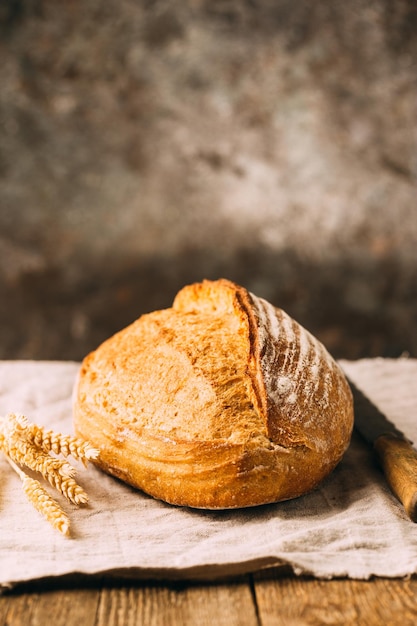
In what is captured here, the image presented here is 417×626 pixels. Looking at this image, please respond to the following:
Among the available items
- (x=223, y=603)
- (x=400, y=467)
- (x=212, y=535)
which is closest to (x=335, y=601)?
(x=223, y=603)

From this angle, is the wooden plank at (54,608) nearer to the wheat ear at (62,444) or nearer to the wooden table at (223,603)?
the wooden table at (223,603)

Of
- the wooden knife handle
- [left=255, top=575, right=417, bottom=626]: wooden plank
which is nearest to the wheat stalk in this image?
[left=255, top=575, right=417, bottom=626]: wooden plank

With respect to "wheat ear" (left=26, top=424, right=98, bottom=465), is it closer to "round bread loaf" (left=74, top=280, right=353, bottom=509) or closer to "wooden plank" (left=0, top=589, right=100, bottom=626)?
"round bread loaf" (left=74, top=280, right=353, bottom=509)

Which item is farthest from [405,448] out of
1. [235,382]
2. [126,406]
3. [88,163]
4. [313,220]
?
[88,163]

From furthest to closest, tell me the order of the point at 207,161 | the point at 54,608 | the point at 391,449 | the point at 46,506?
the point at 207,161 → the point at 391,449 → the point at 46,506 → the point at 54,608

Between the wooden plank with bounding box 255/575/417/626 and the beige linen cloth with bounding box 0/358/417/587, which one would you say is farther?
the beige linen cloth with bounding box 0/358/417/587

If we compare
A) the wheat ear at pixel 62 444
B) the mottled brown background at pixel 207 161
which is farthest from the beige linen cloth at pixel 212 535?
the mottled brown background at pixel 207 161

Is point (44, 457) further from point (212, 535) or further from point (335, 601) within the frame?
point (335, 601)
